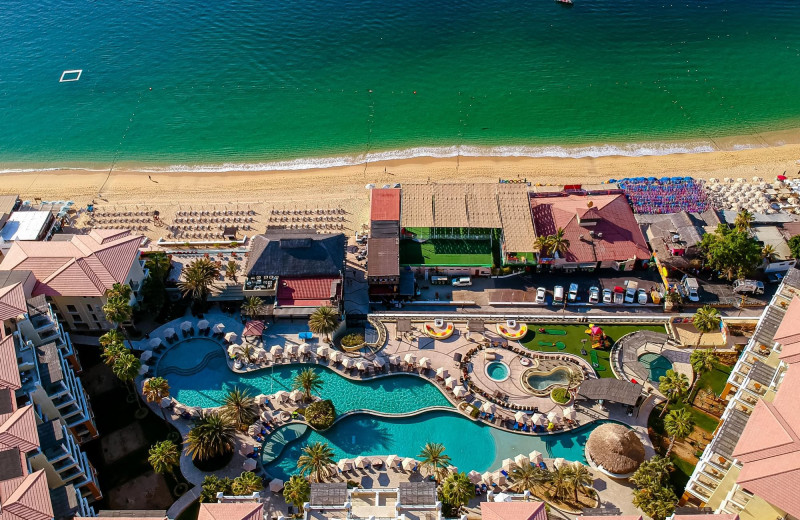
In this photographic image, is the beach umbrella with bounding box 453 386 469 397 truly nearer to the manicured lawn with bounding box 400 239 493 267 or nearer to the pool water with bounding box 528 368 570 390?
the pool water with bounding box 528 368 570 390

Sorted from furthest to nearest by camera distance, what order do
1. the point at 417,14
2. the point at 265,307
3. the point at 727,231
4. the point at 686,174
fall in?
the point at 417,14, the point at 686,174, the point at 727,231, the point at 265,307

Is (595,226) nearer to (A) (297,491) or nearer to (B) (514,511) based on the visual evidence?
(B) (514,511)

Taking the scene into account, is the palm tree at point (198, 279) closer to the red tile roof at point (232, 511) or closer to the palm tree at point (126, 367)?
the palm tree at point (126, 367)

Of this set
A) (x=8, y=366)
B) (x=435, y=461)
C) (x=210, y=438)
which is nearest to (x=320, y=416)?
(x=210, y=438)

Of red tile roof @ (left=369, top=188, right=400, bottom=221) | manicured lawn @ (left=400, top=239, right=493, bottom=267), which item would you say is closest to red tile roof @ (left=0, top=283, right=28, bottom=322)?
red tile roof @ (left=369, top=188, right=400, bottom=221)

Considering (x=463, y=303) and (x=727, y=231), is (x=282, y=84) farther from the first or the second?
(x=727, y=231)

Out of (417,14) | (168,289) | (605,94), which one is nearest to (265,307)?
(168,289)
